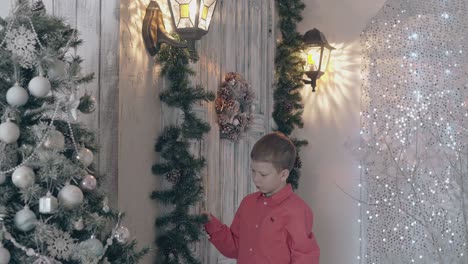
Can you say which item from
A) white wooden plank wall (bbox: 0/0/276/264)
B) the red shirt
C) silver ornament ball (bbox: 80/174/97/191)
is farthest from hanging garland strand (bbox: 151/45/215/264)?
silver ornament ball (bbox: 80/174/97/191)

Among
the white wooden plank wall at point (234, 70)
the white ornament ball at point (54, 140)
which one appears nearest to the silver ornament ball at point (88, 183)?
the white ornament ball at point (54, 140)

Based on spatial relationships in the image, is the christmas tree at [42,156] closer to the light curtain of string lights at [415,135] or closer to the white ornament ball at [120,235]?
the white ornament ball at [120,235]

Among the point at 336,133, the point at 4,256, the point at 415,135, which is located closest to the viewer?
the point at 4,256

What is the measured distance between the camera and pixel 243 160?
354 cm

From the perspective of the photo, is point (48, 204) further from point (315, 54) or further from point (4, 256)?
point (315, 54)

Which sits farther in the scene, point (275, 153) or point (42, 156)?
point (275, 153)

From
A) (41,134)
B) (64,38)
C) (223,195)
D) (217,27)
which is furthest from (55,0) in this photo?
(223,195)

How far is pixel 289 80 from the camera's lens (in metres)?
4.13

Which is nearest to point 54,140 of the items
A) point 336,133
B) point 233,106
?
point 233,106

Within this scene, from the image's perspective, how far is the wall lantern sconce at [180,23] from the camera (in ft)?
8.09

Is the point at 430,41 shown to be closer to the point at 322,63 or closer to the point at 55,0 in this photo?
the point at 322,63

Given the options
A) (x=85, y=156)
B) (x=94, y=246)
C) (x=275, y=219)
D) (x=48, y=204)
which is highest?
(x=85, y=156)

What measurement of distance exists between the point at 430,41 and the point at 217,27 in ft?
5.18

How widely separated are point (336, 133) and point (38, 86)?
9.55ft
